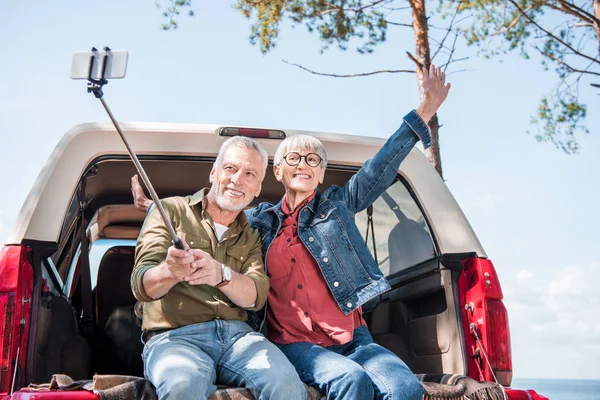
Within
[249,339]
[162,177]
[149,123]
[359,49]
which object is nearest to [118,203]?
[162,177]

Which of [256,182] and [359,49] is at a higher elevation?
[359,49]

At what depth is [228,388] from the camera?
247 centimetres

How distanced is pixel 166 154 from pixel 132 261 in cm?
102

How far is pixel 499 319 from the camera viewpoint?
9.86 feet

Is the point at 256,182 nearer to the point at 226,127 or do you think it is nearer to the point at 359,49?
the point at 226,127

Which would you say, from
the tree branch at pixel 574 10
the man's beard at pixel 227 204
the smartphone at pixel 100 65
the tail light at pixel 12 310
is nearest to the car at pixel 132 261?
the tail light at pixel 12 310

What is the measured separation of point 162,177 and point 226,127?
0.86 metres

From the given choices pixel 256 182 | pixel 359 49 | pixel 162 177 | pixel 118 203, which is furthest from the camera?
pixel 359 49

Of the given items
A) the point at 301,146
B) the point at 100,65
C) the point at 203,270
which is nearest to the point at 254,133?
the point at 301,146

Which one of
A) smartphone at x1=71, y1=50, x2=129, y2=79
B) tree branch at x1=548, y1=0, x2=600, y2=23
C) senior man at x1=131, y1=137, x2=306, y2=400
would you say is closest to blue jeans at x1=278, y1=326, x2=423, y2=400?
senior man at x1=131, y1=137, x2=306, y2=400

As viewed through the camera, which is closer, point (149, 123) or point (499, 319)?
point (499, 319)

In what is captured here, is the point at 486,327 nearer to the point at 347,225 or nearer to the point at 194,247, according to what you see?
the point at 347,225

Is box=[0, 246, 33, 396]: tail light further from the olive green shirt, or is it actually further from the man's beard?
the man's beard

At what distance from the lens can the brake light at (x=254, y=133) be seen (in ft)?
10.7
